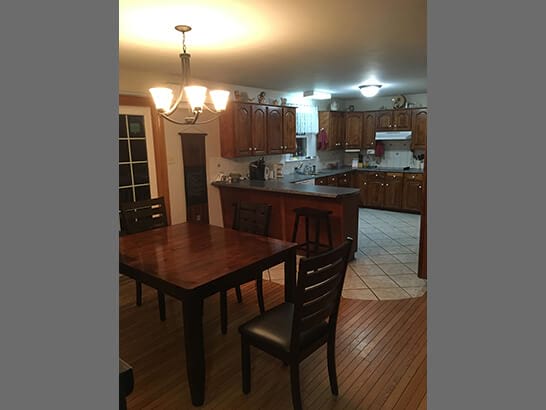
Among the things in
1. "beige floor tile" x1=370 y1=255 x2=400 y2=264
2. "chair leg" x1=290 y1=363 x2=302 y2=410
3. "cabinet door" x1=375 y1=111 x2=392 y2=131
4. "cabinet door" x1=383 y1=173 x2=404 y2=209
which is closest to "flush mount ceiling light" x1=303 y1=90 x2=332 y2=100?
"cabinet door" x1=375 y1=111 x2=392 y2=131

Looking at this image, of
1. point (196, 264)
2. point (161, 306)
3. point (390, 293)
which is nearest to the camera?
point (196, 264)

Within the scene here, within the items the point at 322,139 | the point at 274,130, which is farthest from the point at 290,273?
the point at 322,139

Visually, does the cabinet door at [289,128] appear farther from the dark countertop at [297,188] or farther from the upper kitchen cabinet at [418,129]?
the upper kitchen cabinet at [418,129]

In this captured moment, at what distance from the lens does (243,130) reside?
511 centimetres

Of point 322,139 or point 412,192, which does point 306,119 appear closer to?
point 322,139

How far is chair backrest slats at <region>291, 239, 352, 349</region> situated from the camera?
1681 mm

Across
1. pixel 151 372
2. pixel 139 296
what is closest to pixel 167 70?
pixel 139 296

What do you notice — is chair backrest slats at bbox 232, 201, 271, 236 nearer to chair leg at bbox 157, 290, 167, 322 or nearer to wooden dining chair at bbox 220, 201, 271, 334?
wooden dining chair at bbox 220, 201, 271, 334

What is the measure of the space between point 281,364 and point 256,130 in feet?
12.3

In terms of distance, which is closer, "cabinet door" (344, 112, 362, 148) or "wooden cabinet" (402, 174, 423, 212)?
"wooden cabinet" (402, 174, 423, 212)

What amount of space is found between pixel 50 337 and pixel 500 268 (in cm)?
45

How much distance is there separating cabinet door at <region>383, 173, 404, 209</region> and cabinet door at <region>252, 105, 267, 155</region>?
2.89 meters

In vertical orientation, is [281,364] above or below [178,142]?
below

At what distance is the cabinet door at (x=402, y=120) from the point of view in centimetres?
677
